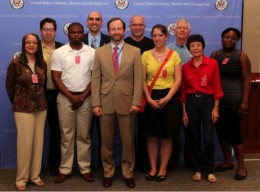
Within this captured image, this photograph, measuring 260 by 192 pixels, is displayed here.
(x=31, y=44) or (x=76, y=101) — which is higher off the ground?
(x=31, y=44)

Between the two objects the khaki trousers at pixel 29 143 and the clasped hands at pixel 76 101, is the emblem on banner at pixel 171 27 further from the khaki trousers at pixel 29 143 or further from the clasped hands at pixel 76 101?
the khaki trousers at pixel 29 143

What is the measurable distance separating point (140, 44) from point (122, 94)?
2.53 ft

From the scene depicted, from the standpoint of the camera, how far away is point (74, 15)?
4.08 meters

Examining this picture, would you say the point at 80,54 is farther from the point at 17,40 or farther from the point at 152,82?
the point at 17,40

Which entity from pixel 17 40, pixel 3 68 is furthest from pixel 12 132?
pixel 17 40

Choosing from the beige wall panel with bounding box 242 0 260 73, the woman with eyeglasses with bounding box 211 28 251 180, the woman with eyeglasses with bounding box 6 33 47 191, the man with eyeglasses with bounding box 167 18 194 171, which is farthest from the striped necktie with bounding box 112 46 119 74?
the beige wall panel with bounding box 242 0 260 73

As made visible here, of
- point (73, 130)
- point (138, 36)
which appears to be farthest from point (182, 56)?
point (73, 130)

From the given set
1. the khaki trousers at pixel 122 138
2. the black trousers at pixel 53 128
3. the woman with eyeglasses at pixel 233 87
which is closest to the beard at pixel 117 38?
the khaki trousers at pixel 122 138

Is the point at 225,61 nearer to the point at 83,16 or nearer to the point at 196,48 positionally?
the point at 196,48

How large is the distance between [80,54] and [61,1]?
955 mm

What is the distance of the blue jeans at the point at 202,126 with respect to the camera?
3.52 m

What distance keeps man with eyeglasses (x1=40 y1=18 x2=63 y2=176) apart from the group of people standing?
10mm

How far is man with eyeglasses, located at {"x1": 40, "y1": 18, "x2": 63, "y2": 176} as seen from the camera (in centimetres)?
362

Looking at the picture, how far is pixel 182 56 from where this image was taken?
3852mm
